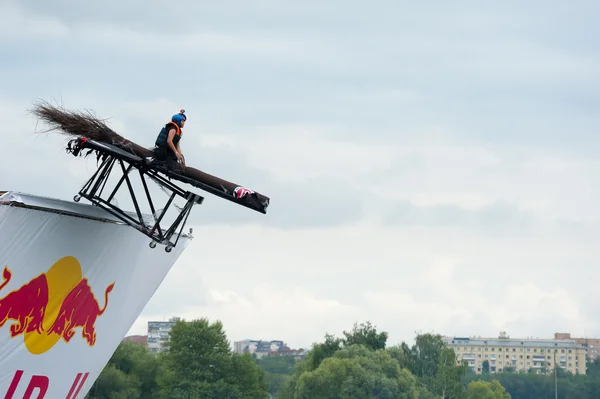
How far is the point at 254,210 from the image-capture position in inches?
808

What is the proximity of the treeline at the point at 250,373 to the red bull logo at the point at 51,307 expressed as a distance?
66496 millimetres

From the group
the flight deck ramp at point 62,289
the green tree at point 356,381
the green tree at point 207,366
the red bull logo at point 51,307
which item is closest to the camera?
the flight deck ramp at point 62,289

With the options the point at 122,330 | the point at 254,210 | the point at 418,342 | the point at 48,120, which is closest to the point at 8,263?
the point at 48,120

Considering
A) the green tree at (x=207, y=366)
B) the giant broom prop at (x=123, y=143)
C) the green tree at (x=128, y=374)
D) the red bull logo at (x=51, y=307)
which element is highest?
the green tree at (x=207, y=366)

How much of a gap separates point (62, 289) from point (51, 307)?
1.40 feet

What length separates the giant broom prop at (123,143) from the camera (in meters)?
19.8

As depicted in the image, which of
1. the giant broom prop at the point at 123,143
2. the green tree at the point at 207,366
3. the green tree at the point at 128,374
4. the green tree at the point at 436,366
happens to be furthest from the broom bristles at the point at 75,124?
the green tree at the point at 436,366

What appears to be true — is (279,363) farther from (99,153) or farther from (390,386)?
(99,153)

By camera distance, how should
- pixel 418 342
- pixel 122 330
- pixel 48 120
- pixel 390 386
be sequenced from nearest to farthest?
pixel 48 120
pixel 122 330
pixel 390 386
pixel 418 342

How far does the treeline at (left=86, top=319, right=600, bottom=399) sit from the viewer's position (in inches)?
3676

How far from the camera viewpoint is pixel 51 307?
2025 cm

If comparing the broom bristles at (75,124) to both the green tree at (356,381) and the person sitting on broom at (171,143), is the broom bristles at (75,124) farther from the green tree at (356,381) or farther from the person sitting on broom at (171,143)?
the green tree at (356,381)

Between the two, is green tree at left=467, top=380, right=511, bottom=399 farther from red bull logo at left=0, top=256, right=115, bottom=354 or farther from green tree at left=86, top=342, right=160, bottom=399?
red bull logo at left=0, top=256, right=115, bottom=354

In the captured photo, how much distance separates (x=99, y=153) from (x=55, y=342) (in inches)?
140
